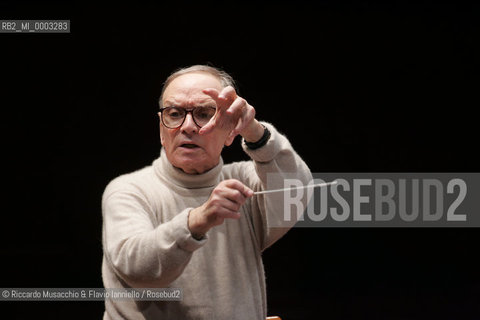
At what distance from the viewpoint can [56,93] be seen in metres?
1.66

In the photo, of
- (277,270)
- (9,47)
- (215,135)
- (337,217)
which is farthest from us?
(277,270)

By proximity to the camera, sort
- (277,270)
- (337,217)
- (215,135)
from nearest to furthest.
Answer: (215,135) → (337,217) → (277,270)

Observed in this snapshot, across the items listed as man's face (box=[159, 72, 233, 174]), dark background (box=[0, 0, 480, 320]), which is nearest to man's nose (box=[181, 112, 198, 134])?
man's face (box=[159, 72, 233, 174])

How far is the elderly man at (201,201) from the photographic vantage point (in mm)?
1151

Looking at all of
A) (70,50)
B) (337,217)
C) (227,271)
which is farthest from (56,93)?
(337,217)

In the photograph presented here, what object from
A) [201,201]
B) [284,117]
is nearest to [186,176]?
[201,201]

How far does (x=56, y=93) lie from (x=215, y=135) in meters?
0.68

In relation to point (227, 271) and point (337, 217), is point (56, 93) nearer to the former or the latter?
point (227, 271)

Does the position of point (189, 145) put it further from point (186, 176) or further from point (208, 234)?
point (208, 234)

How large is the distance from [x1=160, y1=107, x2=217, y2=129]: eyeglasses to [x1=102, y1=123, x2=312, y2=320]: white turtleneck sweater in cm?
10

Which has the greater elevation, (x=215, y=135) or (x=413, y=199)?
(x=215, y=135)

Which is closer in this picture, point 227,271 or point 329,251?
point 227,271

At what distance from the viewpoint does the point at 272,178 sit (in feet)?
4.08

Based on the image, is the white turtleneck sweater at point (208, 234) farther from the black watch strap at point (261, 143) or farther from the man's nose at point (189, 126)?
the man's nose at point (189, 126)
